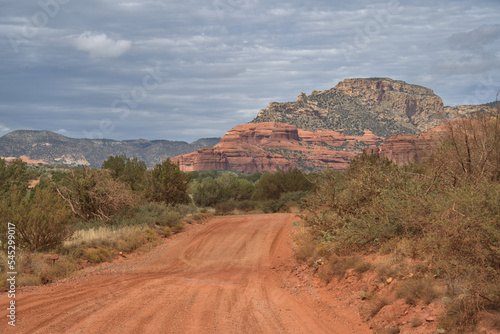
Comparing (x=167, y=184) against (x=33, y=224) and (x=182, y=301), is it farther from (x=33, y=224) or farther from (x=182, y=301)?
(x=182, y=301)

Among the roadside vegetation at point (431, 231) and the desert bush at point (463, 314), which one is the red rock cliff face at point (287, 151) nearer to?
the roadside vegetation at point (431, 231)

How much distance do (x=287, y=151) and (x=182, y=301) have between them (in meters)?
172

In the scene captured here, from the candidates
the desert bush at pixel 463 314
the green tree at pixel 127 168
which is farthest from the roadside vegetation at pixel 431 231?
the green tree at pixel 127 168

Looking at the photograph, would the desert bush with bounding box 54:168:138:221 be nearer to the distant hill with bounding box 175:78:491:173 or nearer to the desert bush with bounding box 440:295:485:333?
the desert bush with bounding box 440:295:485:333

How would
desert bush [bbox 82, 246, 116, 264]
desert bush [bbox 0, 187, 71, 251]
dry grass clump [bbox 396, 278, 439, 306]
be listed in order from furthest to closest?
desert bush [bbox 82, 246, 116, 264] < desert bush [bbox 0, 187, 71, 251] < dry grass clump [bbox 396, 278, 439, 306]

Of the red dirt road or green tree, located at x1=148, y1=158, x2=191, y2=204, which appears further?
green tree, located at x1=148, y1=158, x2=191, y2=204

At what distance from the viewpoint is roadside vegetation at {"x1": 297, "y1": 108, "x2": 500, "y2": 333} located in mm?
6820

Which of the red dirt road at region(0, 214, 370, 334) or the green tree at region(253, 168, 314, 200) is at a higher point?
the green tree at region(253, 168, 314, 200)

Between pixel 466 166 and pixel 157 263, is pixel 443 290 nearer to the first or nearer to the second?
pixel 466 166

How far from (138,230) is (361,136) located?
165019 mm

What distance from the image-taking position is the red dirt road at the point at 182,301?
7863mm

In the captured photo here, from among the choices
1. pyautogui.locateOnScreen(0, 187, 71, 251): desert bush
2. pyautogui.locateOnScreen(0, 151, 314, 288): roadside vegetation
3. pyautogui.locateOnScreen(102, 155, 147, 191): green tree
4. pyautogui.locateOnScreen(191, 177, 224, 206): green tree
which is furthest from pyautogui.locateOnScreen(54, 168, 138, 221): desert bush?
pyautogui.locateOnScreen(191, 177, 224, 206): green tree

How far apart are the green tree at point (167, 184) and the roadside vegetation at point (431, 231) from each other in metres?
15.6

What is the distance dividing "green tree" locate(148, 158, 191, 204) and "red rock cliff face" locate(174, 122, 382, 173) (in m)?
130
